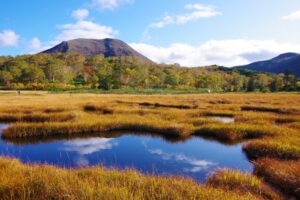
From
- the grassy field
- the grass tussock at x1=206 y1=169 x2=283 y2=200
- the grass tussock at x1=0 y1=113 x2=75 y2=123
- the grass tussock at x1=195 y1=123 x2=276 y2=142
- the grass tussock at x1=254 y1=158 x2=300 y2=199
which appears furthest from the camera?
the grass tussock at x1=0 y1=113 x2=75 y2=123

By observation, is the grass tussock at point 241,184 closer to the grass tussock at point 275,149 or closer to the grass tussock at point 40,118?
the grass tussock at point 275,149

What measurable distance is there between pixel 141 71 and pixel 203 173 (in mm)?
118677

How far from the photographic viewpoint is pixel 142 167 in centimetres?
1170

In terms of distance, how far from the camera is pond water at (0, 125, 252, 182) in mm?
11805

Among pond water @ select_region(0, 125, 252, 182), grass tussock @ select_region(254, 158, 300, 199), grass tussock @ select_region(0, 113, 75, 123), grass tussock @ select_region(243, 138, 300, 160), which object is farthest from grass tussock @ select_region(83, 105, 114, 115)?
grass tussock @ select_region(254, 158, 300, 199)

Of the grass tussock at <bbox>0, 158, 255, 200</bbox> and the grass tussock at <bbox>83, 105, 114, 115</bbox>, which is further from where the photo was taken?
the grass tussock at <bbox>83, 105, 114, 115</bbox>

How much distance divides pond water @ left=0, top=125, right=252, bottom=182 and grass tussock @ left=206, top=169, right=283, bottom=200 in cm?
141

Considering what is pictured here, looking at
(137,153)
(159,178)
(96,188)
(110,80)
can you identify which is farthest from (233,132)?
(110,80)

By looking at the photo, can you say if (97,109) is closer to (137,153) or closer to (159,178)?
(137,153)

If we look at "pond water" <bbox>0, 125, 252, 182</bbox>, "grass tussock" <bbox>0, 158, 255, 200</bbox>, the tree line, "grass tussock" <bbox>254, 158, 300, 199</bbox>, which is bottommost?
"pond water" <bbox>0, 125, 252, 182</bbox>

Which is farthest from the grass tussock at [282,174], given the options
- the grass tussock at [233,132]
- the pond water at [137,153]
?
the grass tussock at [233,132]

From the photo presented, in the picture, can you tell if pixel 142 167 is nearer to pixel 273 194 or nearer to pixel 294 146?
pixel 273 194

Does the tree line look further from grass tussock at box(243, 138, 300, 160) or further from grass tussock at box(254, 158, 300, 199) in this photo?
grass tussock at box(254, 158, 300, 199)

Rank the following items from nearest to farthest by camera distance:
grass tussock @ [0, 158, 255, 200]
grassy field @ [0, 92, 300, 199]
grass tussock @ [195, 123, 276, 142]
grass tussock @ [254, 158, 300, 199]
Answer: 1. grass tussock @ [0, 158, 255, 200]
2. grassy field @ [0, 92, 300, 199]
3. grass tussock @ [254, 158, 300, 199]
4. grass tussock @ [195, 123, 276, 142]
